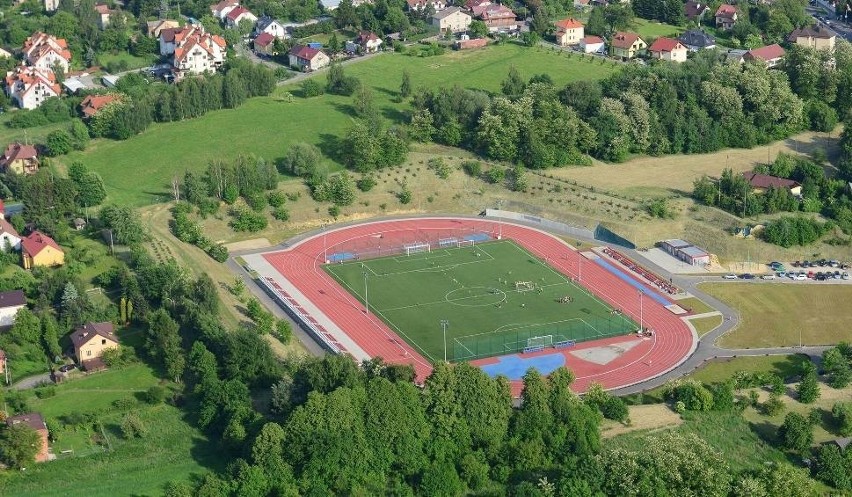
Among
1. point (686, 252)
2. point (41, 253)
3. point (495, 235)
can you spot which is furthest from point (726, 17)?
point (41, 253)

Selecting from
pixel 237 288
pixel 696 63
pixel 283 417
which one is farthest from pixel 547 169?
pixel 283 417

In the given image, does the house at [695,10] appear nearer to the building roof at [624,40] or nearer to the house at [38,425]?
the building roof at [624,40]

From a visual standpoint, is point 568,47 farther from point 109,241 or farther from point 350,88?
point 109,241

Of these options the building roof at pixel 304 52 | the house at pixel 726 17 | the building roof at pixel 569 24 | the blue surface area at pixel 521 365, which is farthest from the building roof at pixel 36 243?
the house at pixel 726 17

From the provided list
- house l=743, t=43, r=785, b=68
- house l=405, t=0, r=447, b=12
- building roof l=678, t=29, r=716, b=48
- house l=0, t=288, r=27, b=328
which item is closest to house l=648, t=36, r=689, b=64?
building roof l=678, t=29, r=716, b=48

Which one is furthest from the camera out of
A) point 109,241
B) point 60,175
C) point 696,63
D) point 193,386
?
point 696,63

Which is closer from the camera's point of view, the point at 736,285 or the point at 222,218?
the point at 736,285

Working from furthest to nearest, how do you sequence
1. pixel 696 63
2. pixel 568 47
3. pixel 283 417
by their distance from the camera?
pixel 568 47
pixel 696 63
pixel 283 417
